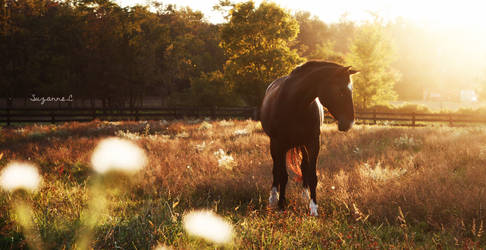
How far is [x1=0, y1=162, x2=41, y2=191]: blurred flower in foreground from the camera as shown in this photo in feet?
18.7

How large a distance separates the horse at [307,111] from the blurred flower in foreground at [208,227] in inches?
50.4

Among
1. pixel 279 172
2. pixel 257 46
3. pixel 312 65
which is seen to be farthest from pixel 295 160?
pixel 257 46

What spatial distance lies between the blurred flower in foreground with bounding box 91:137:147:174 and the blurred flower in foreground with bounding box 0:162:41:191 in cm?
136

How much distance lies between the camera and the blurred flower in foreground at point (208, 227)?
12.4 feet

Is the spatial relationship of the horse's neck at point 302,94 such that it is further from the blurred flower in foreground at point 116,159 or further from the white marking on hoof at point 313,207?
the blurred flower in foreground at point 116,159

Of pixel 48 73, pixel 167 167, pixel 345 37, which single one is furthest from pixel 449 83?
pixel 167 167

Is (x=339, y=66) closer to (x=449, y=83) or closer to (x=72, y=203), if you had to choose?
(x=72, y=203)

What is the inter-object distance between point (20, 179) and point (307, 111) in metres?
5.69

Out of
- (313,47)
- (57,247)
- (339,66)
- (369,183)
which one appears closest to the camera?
(57,247)

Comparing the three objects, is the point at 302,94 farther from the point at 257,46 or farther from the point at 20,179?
the point at 257,46

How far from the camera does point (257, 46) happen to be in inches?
1029

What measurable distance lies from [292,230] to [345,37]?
3010 inches

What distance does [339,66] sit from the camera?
15.0 feet

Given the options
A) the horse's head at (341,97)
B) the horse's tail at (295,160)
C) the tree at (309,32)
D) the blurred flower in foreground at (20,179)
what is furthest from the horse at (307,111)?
the tree at (309,32)
